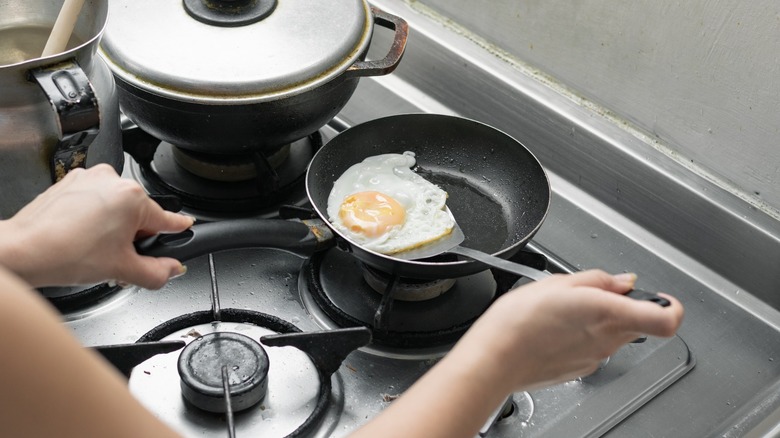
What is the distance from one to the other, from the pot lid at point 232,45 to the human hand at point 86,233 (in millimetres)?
231

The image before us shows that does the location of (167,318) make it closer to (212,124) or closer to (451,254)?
(212,124)

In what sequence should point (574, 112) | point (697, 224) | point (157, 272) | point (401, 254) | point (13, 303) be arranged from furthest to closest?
point (574, 112)
point (697, 224)
point (401, 254)
point (157, 272)
point (13, 303)

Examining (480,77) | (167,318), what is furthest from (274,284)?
(480,77)

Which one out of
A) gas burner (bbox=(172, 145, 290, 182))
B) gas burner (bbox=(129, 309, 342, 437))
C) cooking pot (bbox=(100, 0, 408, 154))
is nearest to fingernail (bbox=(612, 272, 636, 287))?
gas burner (bbox=(129, 309, 342, 437))

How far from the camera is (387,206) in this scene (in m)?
1.10

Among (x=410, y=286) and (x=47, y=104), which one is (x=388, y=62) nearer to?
(x=410, y=286)

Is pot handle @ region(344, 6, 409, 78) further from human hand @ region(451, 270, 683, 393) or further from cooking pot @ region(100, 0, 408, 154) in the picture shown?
human hand @ region(451, 270, 683, 393)

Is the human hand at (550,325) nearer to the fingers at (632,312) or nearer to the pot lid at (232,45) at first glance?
the fingers at (632,312)

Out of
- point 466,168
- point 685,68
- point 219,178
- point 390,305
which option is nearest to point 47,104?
point 219,178

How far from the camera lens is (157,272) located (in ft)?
2.78

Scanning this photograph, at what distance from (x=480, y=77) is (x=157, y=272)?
2.30 ft

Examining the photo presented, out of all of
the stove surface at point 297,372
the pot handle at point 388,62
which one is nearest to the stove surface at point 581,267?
the stove surface at point 297,372

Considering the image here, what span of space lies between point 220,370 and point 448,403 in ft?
1.06

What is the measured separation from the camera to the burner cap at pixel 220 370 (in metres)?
0.92
